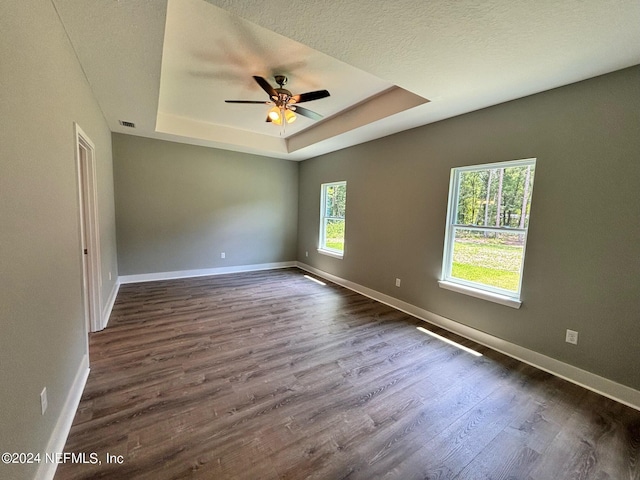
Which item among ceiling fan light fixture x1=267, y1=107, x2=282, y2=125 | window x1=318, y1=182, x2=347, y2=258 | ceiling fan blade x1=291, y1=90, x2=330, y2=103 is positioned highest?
ceiling fan blade x1=291, y1=90, x2=330, y2=103

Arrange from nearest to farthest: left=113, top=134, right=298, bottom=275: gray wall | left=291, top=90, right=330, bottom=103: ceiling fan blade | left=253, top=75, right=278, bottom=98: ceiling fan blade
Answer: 1. left=253, top=75, right=278, bottom=98: ceiling fan blade
2. left=291, top=90, right=330, bottom=103: ceiling fan blade
3. left=113, top=134, right=298, bottom=275: gray wall

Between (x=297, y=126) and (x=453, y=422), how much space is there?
4450 millimetres

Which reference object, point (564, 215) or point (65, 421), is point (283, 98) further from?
point (65, 421)

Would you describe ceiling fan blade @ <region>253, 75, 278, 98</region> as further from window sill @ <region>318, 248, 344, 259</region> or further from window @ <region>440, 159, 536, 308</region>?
window sill @ <region>318, 248, 344, 259</region>

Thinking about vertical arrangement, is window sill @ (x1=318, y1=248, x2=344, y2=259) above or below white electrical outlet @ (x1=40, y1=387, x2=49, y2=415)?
above

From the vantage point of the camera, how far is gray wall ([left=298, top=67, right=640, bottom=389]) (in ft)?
6.68

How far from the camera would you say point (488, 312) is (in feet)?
9.43

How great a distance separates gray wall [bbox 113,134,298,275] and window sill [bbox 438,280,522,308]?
3973 mm

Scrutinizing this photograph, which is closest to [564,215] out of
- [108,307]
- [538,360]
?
[538,360]

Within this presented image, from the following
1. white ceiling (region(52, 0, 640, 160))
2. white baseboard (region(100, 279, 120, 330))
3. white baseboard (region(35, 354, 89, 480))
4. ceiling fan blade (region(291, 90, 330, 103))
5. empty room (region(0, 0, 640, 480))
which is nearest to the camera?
white baseboard (region(35, 354, 89, 480))

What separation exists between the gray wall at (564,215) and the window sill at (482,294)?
0.07 metres

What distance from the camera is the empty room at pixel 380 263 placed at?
1.43 meters

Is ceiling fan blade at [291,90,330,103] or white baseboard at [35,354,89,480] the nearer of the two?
white baseboard at [35,354,89,480]

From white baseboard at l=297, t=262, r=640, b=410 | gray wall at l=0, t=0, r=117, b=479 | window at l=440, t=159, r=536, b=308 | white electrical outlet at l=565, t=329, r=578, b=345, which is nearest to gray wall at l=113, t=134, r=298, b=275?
gray wall at l=0, t=0, r=117, b=479
